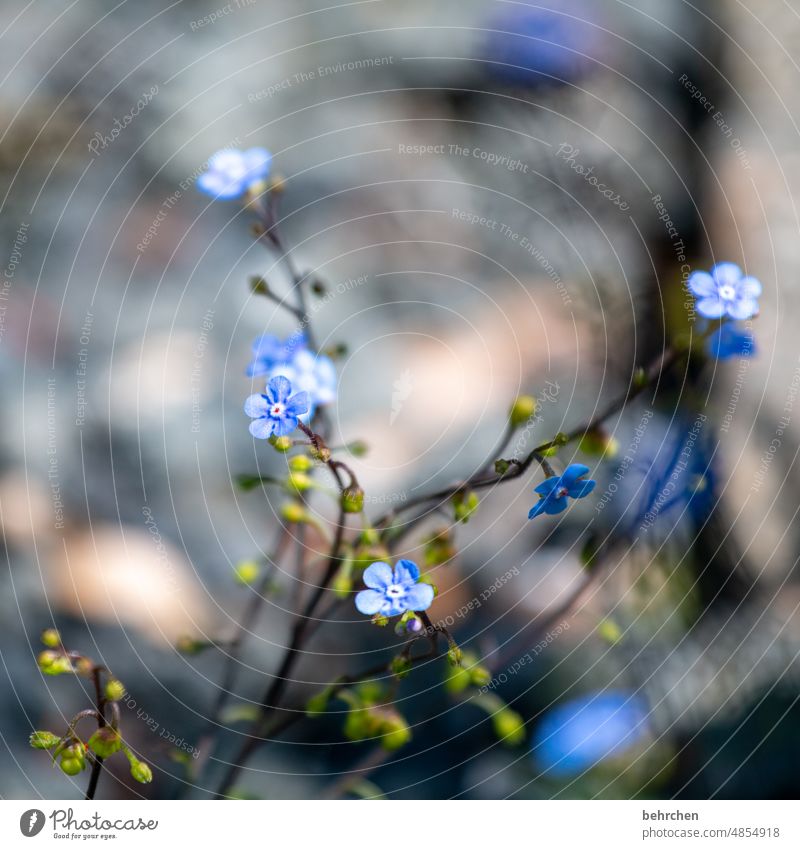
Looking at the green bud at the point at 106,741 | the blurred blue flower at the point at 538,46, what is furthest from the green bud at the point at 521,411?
the blurred blue flower at the point at 538,46

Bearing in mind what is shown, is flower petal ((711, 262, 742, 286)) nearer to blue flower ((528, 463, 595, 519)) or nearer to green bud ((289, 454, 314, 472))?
blue flower ((528, 463, 595, 519))

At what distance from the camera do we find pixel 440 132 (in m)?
1.23

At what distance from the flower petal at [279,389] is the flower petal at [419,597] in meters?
0.12

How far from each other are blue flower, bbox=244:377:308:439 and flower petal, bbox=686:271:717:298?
240 mm

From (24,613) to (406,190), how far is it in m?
0.76

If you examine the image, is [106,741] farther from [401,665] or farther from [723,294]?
[723,294]

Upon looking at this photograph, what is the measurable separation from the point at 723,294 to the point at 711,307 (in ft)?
0.05

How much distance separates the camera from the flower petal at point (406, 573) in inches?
18.1

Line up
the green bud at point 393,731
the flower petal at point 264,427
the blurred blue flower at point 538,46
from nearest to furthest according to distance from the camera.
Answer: the flower petal at point 264,427, the green bud at point 393,731, the blurred blue flower at point 538,46

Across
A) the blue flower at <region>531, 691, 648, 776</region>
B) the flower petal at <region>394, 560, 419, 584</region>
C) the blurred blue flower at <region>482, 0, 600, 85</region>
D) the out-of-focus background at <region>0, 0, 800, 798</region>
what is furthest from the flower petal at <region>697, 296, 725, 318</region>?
the blurred blue flower at <region>482, 0, 600, 85</region>

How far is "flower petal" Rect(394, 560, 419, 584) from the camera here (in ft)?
1.51

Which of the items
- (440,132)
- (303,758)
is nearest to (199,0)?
(440,132)

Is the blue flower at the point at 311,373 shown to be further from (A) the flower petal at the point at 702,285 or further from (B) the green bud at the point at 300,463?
(A) the flower petal at the point at 702,285
